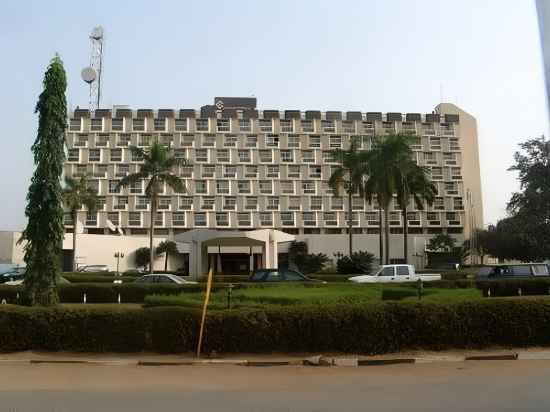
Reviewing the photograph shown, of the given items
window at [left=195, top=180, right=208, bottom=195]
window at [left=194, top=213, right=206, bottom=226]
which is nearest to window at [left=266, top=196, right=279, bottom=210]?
window at [left=195, top=180, right=208, bottom=195]

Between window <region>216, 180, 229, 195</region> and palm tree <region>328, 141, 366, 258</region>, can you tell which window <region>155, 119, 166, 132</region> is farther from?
palm tree <region>328, 141, 366, 258</region>

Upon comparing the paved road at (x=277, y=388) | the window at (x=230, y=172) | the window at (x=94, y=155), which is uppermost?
the window at (x=94, y=155)

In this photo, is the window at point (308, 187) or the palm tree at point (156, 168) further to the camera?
the window at point (308, 187)

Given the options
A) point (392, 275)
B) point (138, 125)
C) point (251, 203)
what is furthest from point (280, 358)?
point (138, 125)

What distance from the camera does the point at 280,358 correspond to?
12.6 m

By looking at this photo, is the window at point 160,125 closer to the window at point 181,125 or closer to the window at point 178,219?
the window at point 181,125

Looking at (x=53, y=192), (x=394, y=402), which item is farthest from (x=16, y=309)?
(x=394, y=402)

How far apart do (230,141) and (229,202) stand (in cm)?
1121

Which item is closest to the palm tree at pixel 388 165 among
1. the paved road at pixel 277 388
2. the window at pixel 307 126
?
the paved road at pixel 277 388

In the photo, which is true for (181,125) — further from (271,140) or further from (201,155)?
(271,140)

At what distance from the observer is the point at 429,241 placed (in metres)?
91.3

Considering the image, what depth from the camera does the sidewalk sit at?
481 inches

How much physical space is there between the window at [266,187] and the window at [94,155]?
94.9 feet

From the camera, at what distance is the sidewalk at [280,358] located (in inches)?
481
